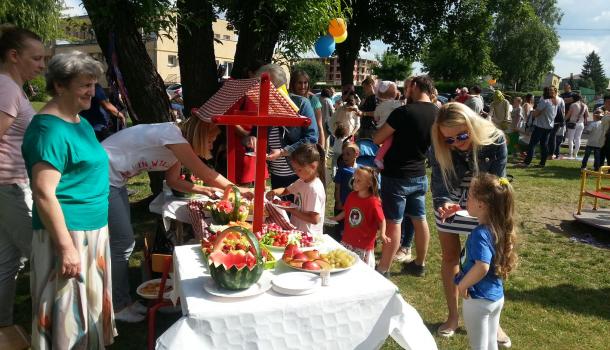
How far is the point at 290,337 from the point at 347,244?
1.87 meters

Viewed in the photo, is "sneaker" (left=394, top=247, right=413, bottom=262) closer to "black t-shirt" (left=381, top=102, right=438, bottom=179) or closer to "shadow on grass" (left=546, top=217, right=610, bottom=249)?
"black t-shirt" (left=381, top=102, right=438, bottom=179)

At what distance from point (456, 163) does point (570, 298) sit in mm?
2107

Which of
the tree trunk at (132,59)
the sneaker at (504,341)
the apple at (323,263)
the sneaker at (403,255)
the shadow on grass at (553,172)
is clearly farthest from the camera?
the shadow on grass at (553,172)

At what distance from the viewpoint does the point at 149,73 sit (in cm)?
529

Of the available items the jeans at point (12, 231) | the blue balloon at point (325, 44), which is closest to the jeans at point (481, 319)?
the jeans at point (12, 231)

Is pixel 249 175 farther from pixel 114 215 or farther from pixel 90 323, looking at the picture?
pixel 90 323

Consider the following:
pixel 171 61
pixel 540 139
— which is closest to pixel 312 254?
pixel 540 139

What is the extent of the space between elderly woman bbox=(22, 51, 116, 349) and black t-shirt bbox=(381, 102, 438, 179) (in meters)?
2.36

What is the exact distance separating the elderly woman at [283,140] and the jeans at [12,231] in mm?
1814

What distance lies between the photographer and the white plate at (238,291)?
1.95 metres

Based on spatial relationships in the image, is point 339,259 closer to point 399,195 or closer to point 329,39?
point 399,195

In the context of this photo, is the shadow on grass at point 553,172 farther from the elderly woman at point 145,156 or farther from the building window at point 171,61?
the building window at point 171,61

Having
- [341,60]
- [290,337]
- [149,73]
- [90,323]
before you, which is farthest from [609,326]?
[341,60]

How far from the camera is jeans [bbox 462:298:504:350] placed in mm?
2584
